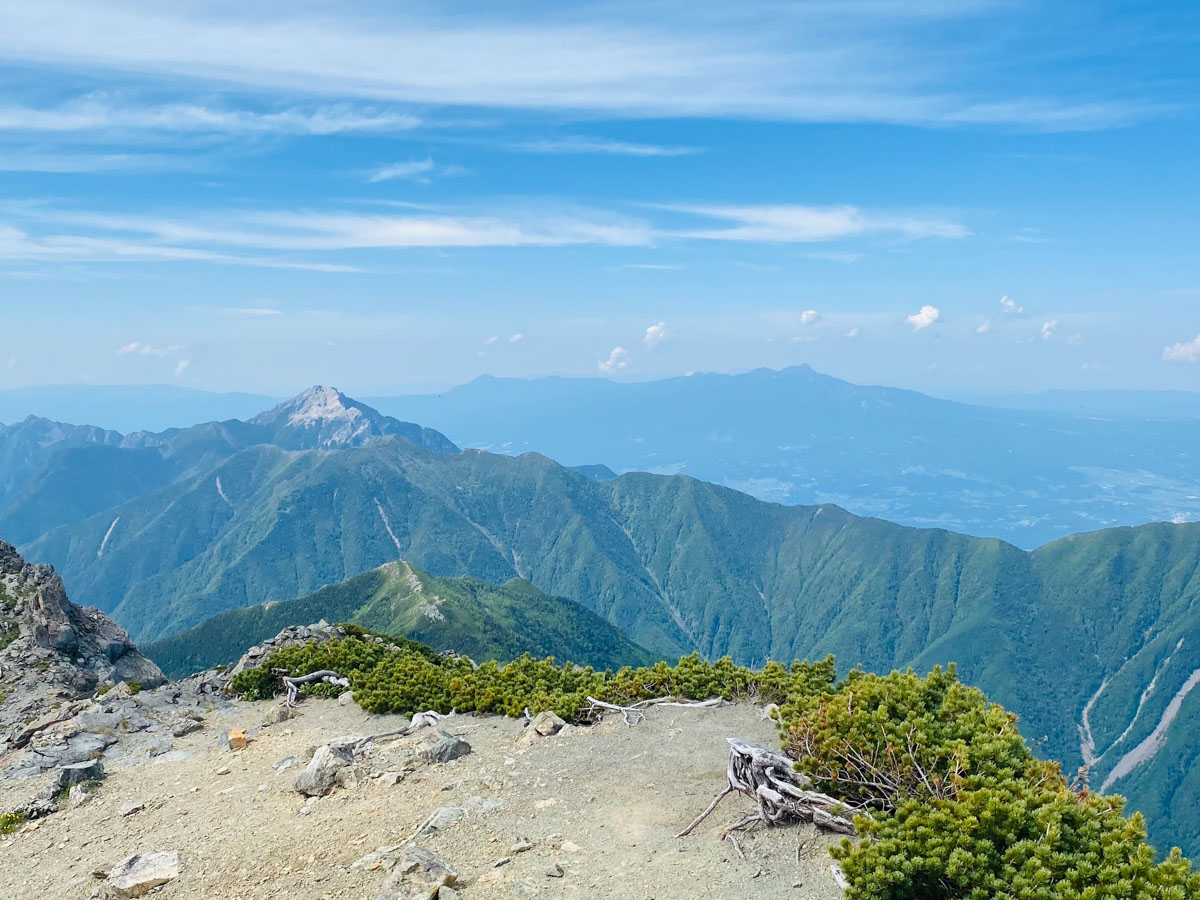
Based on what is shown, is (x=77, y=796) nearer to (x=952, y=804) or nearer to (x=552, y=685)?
(x=552, y=685)

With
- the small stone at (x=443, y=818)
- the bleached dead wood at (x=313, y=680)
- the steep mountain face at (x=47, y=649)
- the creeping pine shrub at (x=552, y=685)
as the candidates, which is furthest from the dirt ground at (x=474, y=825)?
the steep mountain face at (x=47, y=649)

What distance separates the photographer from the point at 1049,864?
12117mm

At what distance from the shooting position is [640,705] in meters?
26.4

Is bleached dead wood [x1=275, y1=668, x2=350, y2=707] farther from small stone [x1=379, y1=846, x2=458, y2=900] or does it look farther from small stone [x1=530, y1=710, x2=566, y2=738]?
small stone [x1=379, y1=846, x2=458, y2=900]

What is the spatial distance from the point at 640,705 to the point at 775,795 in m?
10.6

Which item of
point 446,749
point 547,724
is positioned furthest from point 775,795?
point 446,749

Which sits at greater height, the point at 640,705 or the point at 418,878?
the point at 418,878

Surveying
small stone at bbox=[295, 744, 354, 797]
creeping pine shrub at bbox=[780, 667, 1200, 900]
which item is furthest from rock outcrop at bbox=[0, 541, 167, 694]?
creeping pine shrub at bbox=[780, 667, 1200, 900]

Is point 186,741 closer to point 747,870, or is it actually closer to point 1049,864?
point 747,870

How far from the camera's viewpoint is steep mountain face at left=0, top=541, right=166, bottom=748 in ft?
119

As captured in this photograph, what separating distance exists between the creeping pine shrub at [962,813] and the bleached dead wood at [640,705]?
26.2 feet

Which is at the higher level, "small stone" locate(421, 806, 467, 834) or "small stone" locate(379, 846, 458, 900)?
"small stone" locate(379, 846, 458, 900)

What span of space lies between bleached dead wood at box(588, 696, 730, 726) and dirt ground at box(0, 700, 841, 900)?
1.44 feet

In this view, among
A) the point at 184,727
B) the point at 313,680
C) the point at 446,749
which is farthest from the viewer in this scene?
the point at 313,680
